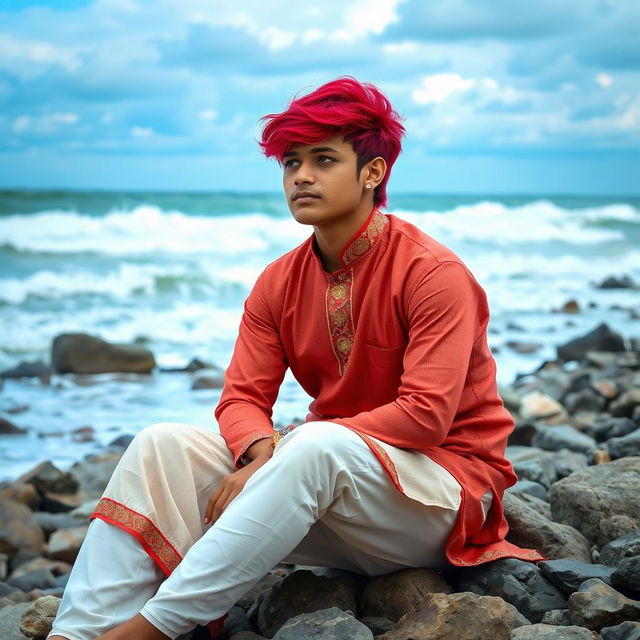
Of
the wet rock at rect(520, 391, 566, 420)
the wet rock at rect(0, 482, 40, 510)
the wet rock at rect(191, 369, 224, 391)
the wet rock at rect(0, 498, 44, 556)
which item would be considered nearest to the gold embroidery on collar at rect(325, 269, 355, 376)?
the wet rock at rect(0, 498, 44, 556)

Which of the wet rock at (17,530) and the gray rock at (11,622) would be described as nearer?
the gray rock at (11,622)

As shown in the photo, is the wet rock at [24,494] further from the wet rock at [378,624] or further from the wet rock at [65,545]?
the wet rock at [378,624]

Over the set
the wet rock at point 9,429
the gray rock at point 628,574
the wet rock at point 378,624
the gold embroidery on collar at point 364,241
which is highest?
the gold embroidery on collar at point 364,241

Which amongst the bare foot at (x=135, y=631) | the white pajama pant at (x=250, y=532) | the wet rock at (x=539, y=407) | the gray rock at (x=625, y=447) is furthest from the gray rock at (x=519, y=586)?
the wet rock at (x=539, y=407)

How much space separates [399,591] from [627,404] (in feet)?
12.5

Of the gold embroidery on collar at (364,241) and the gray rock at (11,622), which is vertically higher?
the gold embroidery on collar at (364,241)

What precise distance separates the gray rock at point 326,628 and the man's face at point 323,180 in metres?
1.06

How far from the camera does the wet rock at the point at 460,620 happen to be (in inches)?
92.5

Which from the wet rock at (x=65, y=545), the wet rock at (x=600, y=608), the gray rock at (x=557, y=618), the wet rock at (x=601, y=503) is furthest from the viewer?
the wet rock at (x=65, y=545)

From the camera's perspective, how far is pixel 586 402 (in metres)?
6.94

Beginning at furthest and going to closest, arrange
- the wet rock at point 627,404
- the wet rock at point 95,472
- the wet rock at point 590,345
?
the wet rock at point 590,345, the wet rock at point 627,404, the wet rock at point 95,472

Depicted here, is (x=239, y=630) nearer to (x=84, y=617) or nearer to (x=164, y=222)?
(x=84, y=617)

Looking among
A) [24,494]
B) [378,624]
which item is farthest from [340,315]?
[24,494]

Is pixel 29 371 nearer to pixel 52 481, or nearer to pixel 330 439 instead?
pixel 52 481
